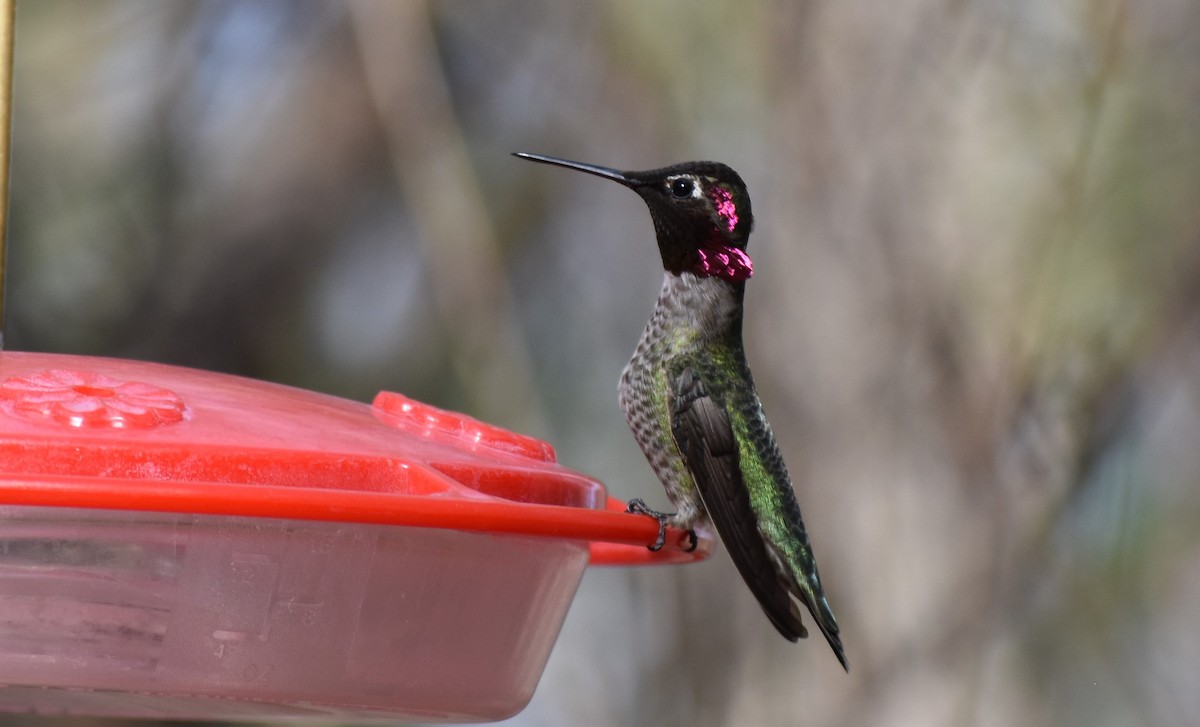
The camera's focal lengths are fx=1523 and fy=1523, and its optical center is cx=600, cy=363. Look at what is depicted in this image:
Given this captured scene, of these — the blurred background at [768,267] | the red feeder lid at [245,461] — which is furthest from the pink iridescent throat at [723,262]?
the blurred background at [768,267]

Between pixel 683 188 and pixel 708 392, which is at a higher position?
pixel 683 188

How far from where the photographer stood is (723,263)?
9.17ft

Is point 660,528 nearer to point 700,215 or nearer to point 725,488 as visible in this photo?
point 725,488

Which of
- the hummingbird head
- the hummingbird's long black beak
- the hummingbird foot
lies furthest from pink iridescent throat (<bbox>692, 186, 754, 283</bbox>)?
the hummingbird foot

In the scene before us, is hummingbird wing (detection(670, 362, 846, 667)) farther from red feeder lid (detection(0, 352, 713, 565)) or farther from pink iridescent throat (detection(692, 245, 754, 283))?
red feeder lid (detection(0, 352, 713, 565))

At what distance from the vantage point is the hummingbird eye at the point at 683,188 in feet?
8.72

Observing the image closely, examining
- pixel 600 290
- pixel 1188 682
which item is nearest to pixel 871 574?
pixel 1188 682

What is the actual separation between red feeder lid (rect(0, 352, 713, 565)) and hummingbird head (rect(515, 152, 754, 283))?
77 centimetres

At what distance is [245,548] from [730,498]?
1.05 m

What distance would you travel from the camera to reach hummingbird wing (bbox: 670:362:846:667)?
2.40 m

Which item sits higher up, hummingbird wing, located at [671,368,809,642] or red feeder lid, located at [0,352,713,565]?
red feeder lid, located at [0,352,713,565]

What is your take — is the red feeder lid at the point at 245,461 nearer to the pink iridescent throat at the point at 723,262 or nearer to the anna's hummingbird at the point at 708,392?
the anna's hummingbird at the point at 708,392

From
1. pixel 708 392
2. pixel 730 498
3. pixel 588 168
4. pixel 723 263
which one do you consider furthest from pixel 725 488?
pixel 588 168

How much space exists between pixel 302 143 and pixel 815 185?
1888mm
